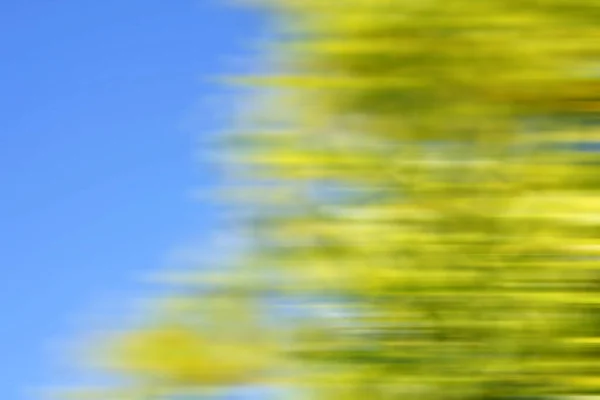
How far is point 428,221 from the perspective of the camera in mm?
2338

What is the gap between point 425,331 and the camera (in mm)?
2273

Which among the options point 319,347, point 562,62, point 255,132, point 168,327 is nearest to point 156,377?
point 168,327

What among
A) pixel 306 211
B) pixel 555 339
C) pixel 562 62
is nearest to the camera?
pixel 555 339

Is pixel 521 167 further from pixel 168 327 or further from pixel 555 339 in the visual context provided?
pixel 168 327

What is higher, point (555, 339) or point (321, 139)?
point (321, 139)

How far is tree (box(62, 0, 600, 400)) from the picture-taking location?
2.22 meters

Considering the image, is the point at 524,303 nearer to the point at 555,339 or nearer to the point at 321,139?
the point at 555,339

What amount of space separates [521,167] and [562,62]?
0.18 meters

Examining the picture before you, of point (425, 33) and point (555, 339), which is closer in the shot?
point (555, 339)

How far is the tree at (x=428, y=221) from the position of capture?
222cm

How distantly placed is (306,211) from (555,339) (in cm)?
52

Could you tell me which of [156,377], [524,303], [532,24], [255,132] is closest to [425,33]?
[532,24]

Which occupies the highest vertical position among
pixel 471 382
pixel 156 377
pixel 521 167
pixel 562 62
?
pixel 562 62

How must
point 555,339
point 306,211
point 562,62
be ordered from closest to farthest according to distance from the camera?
point 555,339 < point 562,62 < point 306,211
